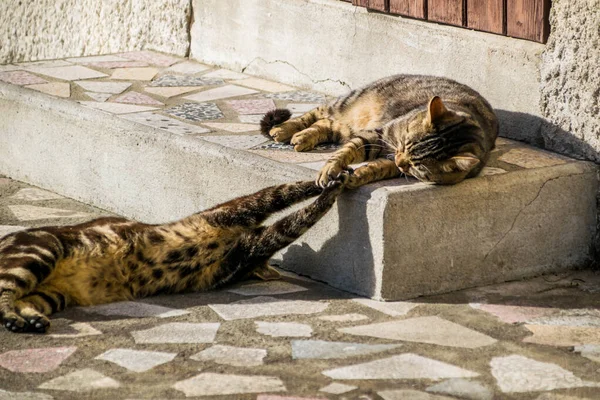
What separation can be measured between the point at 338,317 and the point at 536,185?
136 centimetres

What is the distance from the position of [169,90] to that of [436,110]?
2.85 m

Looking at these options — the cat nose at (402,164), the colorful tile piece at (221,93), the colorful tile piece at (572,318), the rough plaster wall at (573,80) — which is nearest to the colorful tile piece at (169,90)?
the colorful tile piece at (221,93)

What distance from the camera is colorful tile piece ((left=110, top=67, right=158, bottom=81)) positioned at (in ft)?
27.1

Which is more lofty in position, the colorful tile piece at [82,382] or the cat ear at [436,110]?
the cat ear at [436,110]

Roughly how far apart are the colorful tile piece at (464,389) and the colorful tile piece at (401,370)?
64mm

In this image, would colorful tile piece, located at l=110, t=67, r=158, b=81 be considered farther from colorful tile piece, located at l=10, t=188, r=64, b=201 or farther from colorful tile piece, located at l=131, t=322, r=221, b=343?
colorful tile piece, located at l=131, t=322, r=221, b=343

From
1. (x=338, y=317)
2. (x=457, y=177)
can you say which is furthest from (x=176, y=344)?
(x=457, y=177)

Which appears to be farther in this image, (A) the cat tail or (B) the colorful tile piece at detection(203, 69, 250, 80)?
(B) the colorful tile piece at detection(203, 69, 250, 80)

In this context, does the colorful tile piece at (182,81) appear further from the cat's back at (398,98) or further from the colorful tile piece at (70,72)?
the cat's back at (398,98)

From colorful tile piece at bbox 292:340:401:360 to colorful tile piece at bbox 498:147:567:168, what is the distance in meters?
1.55

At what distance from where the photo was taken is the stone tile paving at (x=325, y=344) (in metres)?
4.44

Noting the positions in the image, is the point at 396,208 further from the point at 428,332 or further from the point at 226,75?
the point at 226,75

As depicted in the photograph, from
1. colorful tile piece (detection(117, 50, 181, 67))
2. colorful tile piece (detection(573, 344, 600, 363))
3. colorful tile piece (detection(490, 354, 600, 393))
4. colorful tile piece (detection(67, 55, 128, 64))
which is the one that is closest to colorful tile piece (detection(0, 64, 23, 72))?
colorful tile piece (detection(67, 55, 128, 64))

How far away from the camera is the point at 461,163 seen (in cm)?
543
